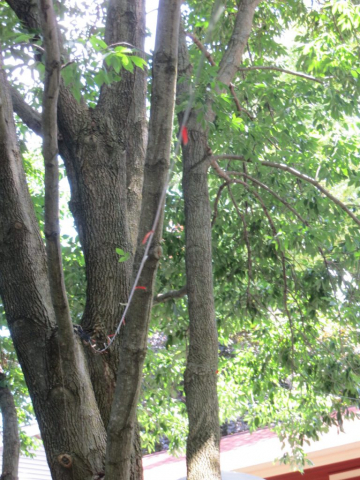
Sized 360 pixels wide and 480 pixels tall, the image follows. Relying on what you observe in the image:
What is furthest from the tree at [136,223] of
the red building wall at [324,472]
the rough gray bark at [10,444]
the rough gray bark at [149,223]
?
the red building wall at [324,472]

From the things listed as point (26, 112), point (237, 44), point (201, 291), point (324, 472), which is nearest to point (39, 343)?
point (26, 112)

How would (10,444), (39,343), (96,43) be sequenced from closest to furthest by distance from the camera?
1. (96,43)
2. (39,343)
3. (10,444)

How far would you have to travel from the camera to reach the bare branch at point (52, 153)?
201cm

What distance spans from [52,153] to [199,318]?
231 centimetres

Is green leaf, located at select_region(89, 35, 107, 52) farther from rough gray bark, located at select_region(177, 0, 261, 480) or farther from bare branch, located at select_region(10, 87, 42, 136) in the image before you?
rough gray bark, located at select_region(177, 0, 261, 480)

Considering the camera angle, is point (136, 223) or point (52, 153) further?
point (136, 223)

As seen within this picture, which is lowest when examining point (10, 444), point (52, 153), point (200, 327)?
point (10, 444)

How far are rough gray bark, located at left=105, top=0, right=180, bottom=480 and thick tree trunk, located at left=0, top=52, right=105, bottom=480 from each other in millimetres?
327

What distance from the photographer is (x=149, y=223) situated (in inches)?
90.9

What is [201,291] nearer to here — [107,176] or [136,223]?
[136,223]

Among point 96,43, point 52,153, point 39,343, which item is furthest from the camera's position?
point 39,343

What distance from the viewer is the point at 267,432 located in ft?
39.0

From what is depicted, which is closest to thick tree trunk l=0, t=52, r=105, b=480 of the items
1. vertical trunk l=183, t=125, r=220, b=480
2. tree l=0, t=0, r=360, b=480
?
tree l=0, t=0, r=360, b=480

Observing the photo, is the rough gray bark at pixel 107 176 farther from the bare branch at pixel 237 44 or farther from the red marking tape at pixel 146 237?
the bare branch at pixel 237 44
